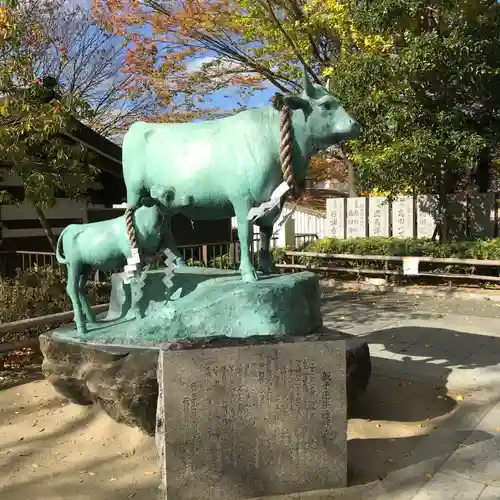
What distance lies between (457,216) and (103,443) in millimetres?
10274

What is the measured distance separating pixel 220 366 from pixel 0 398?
10.9 ft

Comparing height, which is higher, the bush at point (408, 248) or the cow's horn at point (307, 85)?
the cow's horn at point (307, 85)

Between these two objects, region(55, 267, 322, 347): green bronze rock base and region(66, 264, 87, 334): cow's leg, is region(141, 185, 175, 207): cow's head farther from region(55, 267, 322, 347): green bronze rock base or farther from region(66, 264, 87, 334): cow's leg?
region(66, 264, 87, 334): cow's leg

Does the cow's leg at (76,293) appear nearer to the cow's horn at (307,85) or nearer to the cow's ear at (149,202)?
the cow's ear at (149,202)

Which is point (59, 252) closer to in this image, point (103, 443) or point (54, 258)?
point (103, 443)

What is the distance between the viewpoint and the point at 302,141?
12.3 feet

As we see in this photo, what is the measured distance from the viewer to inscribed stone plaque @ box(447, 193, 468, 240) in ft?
39.2

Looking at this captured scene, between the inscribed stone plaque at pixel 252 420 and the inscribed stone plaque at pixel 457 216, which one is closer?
the inscribed stone plaque at pixel 252 420

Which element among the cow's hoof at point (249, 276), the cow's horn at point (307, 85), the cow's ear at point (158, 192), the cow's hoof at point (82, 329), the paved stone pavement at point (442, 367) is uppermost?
the cow's horn at point (307, 85)

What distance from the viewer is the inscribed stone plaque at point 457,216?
12.0 metres

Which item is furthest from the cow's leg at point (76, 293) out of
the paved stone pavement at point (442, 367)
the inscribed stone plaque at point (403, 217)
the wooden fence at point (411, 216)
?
the inscribed stone plaque at point (403, 217)

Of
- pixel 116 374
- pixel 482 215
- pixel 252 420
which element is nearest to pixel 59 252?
pixel 116 374

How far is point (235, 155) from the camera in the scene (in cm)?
387

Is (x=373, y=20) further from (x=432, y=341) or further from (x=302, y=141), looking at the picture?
(x=302, y=141)
